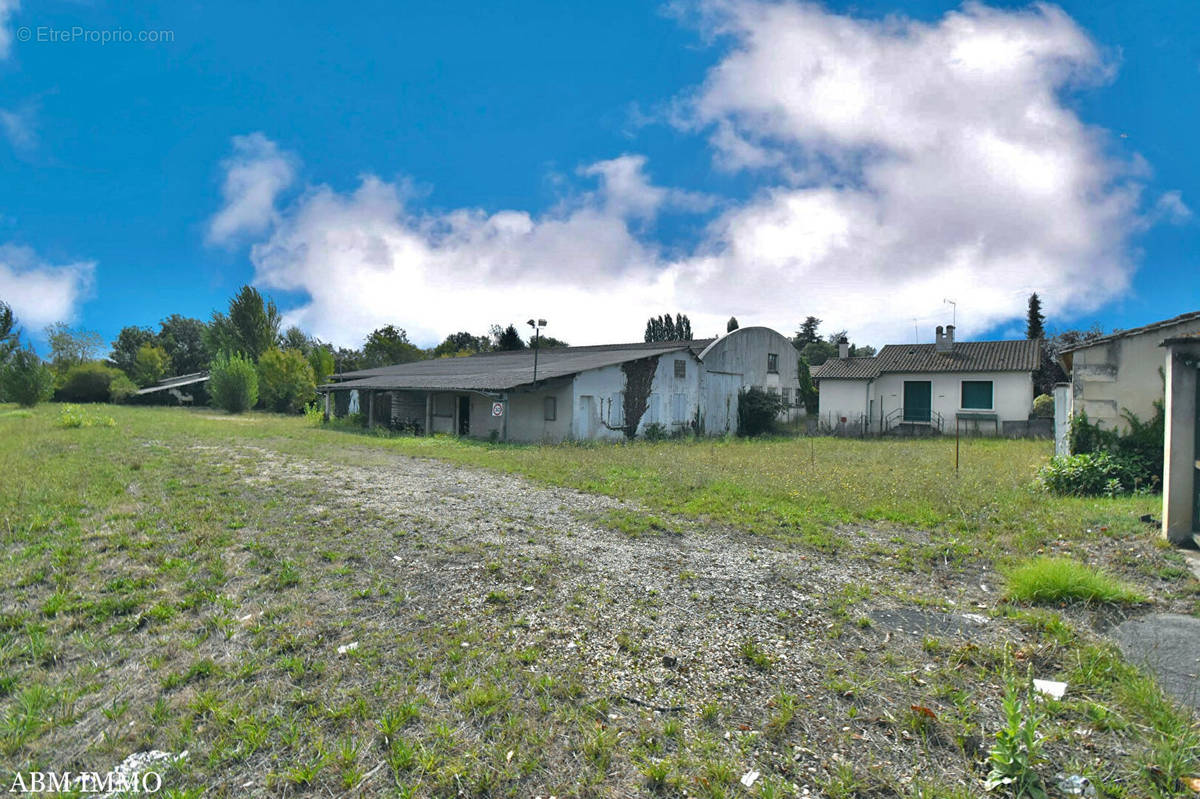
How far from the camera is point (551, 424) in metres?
19.0

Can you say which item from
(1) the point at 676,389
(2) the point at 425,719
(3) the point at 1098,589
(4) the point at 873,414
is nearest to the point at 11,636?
(2) the point at 425,719

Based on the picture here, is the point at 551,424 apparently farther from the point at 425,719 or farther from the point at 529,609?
the point at 425,719

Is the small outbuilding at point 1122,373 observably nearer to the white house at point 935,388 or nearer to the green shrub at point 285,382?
the white house at point 935,388

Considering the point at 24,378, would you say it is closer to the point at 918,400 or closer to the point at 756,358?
the point at 756,358

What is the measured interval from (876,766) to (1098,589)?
126 inches

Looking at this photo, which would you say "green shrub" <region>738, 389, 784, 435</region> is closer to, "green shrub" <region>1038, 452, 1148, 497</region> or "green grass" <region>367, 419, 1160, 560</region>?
"green grass" <region>367, 419, 1160, 560</region>

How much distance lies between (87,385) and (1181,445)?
199 feet

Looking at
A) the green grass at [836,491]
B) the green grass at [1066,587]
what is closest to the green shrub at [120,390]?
the green grass at [836,491]

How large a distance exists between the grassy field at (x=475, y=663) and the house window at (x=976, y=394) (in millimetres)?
18073

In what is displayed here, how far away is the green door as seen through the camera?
2453cm

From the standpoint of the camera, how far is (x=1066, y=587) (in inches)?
174

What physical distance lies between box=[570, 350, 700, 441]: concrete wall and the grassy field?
11278 mm

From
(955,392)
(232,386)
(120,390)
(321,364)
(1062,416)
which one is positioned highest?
(321,364)

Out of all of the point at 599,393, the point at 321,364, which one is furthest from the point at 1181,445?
the point at 321,364
